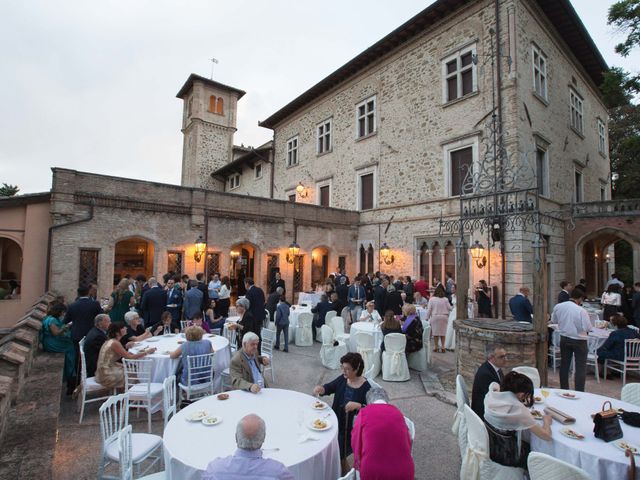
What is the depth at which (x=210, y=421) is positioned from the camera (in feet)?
10.6

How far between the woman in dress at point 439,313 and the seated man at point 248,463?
7482mm

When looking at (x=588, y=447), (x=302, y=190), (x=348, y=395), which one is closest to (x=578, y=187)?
(x=302, y=190)

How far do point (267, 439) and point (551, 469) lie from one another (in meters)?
2.24

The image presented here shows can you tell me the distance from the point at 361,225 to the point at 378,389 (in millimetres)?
14583

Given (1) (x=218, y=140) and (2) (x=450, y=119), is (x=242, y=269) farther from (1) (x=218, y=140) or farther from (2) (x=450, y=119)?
(1) (x=218, y=140)

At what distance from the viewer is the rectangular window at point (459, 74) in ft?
43.0

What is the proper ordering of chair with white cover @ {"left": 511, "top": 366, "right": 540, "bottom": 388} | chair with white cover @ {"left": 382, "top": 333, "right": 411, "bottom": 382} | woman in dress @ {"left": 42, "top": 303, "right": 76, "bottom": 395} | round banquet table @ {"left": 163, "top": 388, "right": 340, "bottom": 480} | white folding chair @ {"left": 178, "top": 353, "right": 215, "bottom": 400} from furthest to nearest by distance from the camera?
chair with white cover @ {"left": 382, "top": 333, "right": 411, "bottom": 382}
woman in dress @ {"left": 42, "top": 303, "right": 76, "bottom": 395}
white folding chair @ {"left": 178, "top": 353, "right": 215, "bottom": 400}
chair with white cover @ {"left": 511, "top": 366, "right": 540, "bottom": 388}
round banquet table @ {"left": 163, "top": 388, "right": 340, "bottom": 480}

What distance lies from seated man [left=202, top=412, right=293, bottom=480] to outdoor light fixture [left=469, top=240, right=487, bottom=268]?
10.6 metres

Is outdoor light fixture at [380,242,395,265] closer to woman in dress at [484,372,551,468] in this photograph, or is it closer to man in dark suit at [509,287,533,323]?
man in dark suit at [509,287,533,323]

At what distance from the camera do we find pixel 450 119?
13727 millimetres

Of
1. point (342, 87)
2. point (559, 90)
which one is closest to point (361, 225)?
point (342, 87)

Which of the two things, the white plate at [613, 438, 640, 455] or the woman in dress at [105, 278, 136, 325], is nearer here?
the white plate at [613, 438, 640, 455]

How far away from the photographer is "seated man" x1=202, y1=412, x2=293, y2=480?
2203 millimetres

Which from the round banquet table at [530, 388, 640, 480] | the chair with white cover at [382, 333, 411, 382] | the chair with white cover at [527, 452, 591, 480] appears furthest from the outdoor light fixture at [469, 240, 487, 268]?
the chair with white cover at [527, 452, 591, 480]
